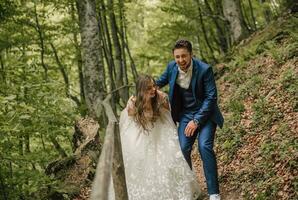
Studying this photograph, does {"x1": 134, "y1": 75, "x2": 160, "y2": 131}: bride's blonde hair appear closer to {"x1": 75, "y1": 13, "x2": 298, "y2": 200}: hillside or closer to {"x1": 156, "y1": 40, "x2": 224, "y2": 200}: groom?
{"x1": 156, "y1": 40, "x2": 224, "y2": 200}: groom

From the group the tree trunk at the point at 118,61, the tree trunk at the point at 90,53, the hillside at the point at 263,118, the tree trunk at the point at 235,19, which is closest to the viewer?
the hillside at the point at 263,118

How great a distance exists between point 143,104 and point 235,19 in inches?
444

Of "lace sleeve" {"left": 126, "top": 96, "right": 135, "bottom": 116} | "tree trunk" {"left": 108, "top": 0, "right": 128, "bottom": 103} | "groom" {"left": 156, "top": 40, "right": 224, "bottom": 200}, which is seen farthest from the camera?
"tree trunk" {"left": 108, "top": 0, "right": 128, "bottom": 103}

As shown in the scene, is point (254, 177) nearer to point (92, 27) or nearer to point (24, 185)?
point (24, 185)

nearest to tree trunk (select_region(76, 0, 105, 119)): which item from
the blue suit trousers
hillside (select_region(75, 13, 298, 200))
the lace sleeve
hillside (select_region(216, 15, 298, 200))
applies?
hillside (select_region(75, 13, 298, 200))

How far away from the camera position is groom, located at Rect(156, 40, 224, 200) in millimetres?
5867

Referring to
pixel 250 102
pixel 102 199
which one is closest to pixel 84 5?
pixel 250 102

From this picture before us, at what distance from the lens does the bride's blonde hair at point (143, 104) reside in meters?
5.96

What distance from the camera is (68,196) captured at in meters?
8.79

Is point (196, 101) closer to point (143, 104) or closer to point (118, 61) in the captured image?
point (143, 104)

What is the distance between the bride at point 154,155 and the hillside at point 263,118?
1036 mm

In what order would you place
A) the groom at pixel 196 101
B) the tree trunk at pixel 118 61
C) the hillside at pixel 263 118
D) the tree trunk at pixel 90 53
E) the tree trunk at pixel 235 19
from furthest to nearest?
the tree trunk at pixel 118 61, the tree trunk at pixel 235 19, the tree trunk at pixel 90 53, the hillside at pixel 263 118, the groom at pixel 196 101

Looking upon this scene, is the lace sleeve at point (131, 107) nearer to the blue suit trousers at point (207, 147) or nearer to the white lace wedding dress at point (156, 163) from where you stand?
the white lace wedding dress at point (156, 163)

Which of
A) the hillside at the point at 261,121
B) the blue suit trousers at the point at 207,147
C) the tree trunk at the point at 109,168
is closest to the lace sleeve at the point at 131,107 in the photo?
the tree trunk at the point at 109,168
